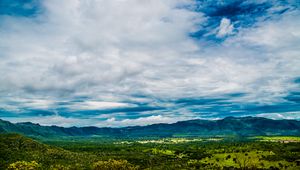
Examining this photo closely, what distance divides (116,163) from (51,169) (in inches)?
1711

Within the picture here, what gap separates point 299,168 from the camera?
632 feet

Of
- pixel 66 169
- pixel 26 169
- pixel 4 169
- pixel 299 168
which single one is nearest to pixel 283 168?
Answer: pixel 299 168

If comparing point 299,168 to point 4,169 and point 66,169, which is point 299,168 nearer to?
point 66,169

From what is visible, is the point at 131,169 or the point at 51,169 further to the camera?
the point at 51,169

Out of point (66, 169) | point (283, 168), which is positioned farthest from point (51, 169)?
point (283, 168)

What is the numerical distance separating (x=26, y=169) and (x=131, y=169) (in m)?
58.4

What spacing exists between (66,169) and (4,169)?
123 ft

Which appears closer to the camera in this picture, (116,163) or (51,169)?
(116,163)

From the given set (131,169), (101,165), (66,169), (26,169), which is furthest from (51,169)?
(131,169)

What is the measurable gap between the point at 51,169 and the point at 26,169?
69.3 feet

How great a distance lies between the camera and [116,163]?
607 feet

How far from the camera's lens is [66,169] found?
654 feet

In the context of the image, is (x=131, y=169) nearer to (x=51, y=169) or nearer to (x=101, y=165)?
(x=101, y=165)

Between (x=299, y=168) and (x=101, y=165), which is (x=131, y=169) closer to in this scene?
(x=101, y=165)
